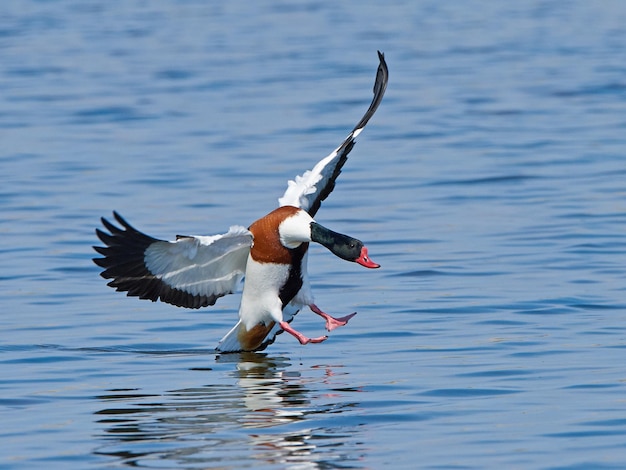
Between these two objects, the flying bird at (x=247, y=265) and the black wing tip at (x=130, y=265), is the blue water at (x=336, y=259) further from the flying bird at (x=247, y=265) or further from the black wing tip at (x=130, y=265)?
the black wing tip at (x=130, y=265)

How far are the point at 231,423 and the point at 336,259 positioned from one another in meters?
5.15

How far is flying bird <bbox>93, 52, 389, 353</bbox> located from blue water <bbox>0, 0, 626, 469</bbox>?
0.96 ft

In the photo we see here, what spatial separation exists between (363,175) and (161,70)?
445 inches

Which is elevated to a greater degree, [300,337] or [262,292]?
[262,292]

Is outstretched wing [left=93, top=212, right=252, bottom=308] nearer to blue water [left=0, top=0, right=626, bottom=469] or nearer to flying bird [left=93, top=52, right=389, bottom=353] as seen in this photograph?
flying bird [left=93, top=52, right=389, bottom=353]

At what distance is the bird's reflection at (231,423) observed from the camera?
23.7 feet

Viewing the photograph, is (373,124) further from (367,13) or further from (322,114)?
(367,13)

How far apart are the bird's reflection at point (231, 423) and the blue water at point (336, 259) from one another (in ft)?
0.08

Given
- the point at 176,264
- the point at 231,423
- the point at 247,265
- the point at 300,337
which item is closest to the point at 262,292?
the point at 247,265

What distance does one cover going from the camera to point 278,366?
9.59m

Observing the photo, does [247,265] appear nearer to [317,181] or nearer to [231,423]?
[317,181]

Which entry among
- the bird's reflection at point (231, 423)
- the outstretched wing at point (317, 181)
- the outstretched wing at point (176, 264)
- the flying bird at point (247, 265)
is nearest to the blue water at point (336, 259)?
the bird's reflection at point (231, 423)

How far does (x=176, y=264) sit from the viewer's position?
9.52 m

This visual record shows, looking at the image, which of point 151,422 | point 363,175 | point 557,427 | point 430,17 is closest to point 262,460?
point 151,422
